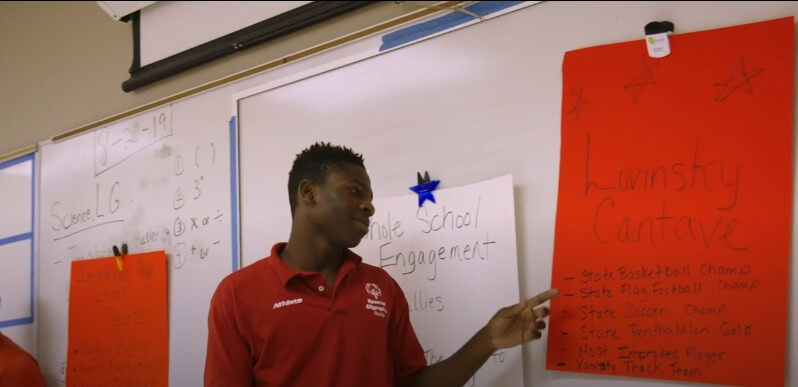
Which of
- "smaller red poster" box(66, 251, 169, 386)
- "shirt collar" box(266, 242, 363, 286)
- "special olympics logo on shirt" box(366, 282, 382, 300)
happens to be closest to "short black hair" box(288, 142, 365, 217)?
"shirt collar" box(266, 242, 363, 286)

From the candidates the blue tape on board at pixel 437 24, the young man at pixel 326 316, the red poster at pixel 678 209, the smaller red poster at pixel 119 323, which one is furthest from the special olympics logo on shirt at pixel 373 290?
the smaller red poster at pixel 119 323

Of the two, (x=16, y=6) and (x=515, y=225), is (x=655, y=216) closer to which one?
(x=515, y=225)

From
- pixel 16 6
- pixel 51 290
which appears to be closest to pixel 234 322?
pixel 51 290

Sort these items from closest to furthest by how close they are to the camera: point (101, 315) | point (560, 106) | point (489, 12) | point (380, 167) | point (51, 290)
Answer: point (560, 106), point (489, 12), point (380, 167), point (101, 315), point (51, 290)

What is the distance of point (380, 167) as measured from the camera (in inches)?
59.9

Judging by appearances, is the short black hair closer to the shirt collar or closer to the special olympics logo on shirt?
the shirt collar

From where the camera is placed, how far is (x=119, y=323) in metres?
1.97

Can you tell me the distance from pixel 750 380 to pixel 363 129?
0.98 meters

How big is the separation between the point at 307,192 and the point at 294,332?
282 mm

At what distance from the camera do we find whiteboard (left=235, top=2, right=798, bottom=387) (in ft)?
4.09

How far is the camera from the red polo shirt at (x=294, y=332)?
1104mm

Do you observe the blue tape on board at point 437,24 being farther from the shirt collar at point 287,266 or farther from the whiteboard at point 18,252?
the whiteboard at point 18,252

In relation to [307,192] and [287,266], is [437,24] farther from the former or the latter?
[287,266]

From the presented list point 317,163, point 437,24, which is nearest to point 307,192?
point 317,163
